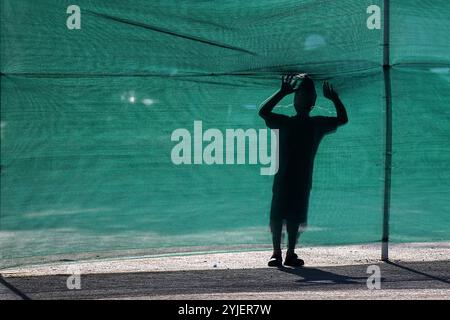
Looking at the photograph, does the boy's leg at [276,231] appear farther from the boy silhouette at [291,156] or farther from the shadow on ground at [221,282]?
the shadow on ground at [221,282]

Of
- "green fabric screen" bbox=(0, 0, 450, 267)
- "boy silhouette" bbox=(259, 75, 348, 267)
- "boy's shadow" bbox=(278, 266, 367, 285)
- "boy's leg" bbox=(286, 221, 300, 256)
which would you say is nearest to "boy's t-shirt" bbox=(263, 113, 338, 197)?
"boy silhouette" bbox=(259, 75, 348, 267)

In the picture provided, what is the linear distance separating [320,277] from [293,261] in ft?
1.88

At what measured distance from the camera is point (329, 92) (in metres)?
9.12

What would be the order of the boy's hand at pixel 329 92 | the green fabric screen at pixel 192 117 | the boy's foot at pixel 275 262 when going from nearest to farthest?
the green fabric screen at pixel 192 117, the boy's foot at pixel 275 262, the boy's hand at pixel 329 92

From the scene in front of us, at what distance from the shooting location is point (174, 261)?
9.19m

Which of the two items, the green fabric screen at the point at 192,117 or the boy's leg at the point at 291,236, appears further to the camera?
the boy's leg at the point at 291,236

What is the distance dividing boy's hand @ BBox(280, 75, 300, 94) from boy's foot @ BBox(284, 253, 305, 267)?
1.38m

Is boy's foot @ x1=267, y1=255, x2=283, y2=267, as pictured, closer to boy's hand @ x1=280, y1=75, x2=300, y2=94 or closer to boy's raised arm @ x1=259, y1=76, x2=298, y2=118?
boy's raised arm @ x1=259, y1=76, x2=298, y2=118

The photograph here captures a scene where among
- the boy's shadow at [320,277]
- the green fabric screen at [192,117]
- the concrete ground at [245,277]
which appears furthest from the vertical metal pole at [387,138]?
the boy's shadow at [320,277]

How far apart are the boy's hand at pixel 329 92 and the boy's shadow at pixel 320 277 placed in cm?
145

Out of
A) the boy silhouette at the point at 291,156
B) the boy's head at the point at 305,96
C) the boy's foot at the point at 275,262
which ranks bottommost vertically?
the boy's foot at the point at 275,262

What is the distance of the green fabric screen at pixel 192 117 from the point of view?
883cm
